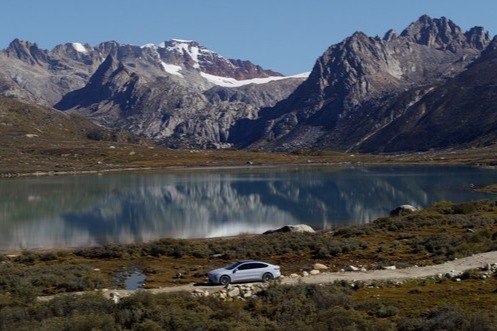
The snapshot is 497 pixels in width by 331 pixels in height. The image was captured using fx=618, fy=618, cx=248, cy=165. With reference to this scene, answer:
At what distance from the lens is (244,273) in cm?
3812

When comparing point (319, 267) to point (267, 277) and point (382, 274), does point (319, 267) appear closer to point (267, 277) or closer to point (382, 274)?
point (382, 274)

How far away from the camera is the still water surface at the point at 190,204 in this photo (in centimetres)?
8156

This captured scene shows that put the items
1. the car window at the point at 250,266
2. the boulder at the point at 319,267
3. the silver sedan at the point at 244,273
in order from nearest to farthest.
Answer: the silver sedan at the point at 244,273, the car window at the point at 250,266, the boulder at the point at 319,267

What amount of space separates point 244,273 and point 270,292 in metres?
4.88

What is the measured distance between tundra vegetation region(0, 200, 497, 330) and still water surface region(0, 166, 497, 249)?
2068cm

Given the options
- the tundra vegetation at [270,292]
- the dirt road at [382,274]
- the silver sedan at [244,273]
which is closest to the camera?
the tundra vegetation at [270,292]

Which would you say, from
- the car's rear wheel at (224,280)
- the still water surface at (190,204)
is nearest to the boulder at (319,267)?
the car's rear wheel at (224,280)

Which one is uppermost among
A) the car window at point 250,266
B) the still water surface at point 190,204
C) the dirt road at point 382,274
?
the car window at point 250,266

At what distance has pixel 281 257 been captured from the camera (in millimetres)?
51781

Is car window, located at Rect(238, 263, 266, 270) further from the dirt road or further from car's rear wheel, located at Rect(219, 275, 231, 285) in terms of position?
the dirt road

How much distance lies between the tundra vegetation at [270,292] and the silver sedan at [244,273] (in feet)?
11.9

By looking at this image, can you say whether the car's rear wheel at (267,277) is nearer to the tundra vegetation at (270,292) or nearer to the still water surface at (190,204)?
the tundra vegetation at (270,292)

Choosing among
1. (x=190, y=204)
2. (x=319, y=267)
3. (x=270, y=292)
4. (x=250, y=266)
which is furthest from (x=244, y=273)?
(x=190, y=204)

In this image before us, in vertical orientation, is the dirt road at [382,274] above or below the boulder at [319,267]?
above
